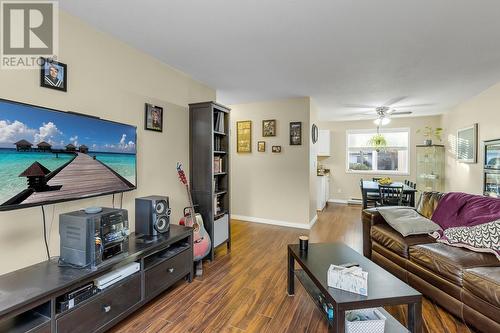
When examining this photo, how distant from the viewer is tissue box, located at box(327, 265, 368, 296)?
145 centimetres

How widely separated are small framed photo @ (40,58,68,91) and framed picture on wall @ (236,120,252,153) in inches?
132

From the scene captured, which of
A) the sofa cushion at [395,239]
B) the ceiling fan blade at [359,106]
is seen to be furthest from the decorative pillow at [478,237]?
the ceiling fan blade at [359,106]

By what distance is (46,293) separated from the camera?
1307 mm

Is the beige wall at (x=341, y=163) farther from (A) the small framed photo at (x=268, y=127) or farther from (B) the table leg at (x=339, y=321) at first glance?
(B) the table leg at (x=339, y=321)

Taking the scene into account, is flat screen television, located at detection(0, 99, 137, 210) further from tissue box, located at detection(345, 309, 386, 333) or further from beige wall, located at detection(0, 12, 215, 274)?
tissue box, located at detection(345, 309, 386, 333)

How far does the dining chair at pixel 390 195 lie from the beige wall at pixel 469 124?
127 centimetres

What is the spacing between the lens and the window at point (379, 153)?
6.59 m

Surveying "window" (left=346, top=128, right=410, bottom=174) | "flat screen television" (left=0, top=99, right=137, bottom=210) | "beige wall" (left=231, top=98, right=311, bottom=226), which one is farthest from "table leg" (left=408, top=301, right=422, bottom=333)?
"window" (left=346, top=128, right=410, bottom=174)

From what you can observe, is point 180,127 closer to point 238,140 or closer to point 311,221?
→ point 238,140

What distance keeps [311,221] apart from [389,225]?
196cm

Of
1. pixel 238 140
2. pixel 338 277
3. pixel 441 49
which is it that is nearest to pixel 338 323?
pixel 338 277

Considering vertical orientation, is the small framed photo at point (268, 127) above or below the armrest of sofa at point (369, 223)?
above

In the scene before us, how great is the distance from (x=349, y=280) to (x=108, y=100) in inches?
95.3

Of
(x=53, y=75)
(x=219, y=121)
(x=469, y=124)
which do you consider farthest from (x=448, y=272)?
(x=469, y=124)
